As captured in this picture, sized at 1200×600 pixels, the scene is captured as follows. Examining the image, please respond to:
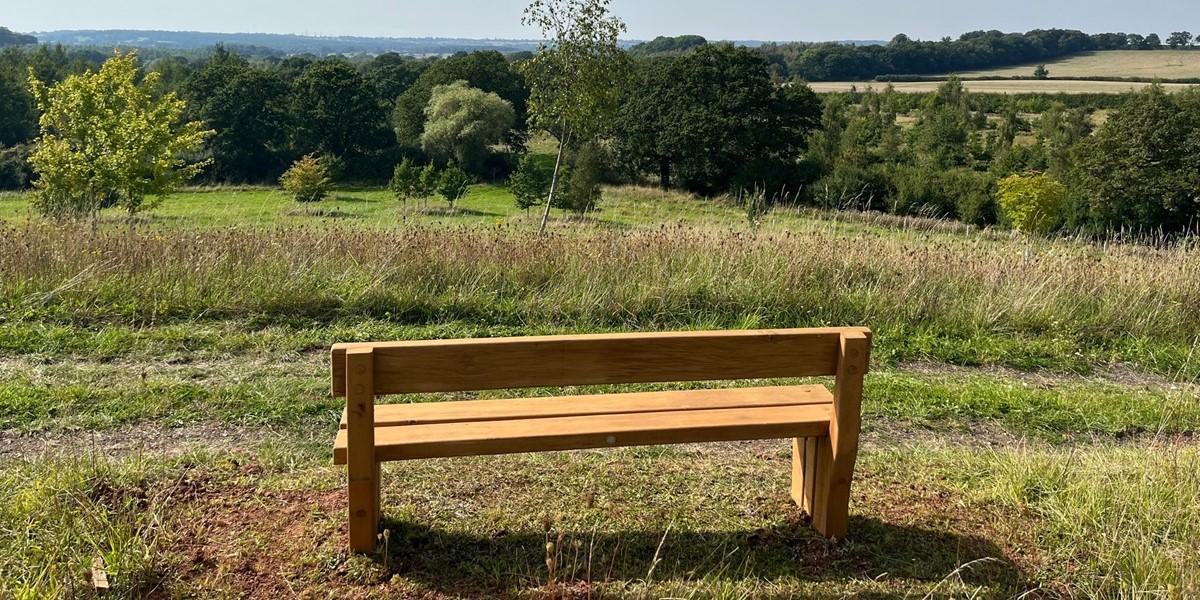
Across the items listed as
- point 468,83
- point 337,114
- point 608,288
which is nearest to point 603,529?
point 608,288

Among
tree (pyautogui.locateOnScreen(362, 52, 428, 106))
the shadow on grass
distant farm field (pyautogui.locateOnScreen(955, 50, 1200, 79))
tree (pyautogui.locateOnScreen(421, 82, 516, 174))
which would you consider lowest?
the shadow on grass

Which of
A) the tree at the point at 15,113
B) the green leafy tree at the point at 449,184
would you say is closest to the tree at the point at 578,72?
the green leafy tree at the point at 449,184

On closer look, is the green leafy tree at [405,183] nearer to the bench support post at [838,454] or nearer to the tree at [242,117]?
the tree at [242,117]

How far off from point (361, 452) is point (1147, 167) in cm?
4473

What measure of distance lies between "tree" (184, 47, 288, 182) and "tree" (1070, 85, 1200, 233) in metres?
48.8

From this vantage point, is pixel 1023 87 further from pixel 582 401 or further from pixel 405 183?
pixel 582 401

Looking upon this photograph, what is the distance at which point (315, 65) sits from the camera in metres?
60.7

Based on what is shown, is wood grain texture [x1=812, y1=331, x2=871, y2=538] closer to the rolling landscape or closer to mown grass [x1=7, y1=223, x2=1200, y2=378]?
the rolling landscape

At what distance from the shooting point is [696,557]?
3.46 metres

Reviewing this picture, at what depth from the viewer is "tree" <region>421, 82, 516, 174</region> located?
55844 millimetres

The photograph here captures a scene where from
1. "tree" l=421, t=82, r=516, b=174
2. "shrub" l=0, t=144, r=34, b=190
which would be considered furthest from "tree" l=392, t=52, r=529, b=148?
"shrub" l=0, t=144, r=34, b=190

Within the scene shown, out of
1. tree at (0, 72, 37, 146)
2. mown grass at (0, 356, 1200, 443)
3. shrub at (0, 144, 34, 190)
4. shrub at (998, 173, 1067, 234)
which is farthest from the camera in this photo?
tree at (0, 72, 37, 146)

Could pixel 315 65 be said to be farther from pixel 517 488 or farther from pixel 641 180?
pixel 517 488

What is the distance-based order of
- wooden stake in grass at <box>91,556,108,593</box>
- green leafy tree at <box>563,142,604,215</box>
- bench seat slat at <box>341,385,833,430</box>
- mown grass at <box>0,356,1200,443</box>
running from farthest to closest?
1. green leafy tree at <box>563,142,604,215</box>
2. mown grass at <box>0,356,1200,443</box>
3. bench seat slat at <box>341,385,833,430</box>
4. wooden stake in grass at <box>91,556,108,593</box>
